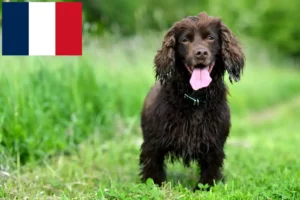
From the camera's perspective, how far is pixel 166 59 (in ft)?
17.2

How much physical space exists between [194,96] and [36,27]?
1.86 metres

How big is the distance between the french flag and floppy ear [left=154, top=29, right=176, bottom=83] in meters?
1.17

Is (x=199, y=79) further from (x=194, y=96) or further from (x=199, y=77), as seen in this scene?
(x=194, y=96)

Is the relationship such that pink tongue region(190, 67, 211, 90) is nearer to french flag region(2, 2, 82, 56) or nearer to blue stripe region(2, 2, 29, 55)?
french flag region(2, 2, 82, 56)

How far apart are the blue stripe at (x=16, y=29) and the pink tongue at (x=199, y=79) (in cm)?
190

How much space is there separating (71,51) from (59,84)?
238 centimetres

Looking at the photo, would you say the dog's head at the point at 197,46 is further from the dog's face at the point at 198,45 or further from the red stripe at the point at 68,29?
the red stripe at the point at 68,29

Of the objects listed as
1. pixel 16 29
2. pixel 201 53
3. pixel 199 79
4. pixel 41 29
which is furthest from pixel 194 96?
pixel 16 29

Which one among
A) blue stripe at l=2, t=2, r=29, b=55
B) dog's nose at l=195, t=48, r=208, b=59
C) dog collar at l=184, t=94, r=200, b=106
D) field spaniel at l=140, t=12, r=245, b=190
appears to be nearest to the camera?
dog's nose at l=195, t=48, r=208, b=59

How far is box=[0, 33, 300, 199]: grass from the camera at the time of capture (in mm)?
5031

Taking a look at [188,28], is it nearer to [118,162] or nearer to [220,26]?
[220,26]

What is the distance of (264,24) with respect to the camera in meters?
36.9

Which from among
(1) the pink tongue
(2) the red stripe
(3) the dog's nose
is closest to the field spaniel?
(1) the pink tongue

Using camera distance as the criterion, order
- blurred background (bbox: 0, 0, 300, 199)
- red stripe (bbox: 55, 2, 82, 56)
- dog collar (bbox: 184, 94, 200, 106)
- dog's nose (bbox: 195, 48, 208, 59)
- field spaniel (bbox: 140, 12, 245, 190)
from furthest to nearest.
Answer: blurred background (bbox: 0, 0, 300, 199), red stripe (bbox: 55, 2, 82, 56), dog collar (bbox: 184, 94, 200, 106), field spaniel (bbox: 140, 12, 245, 190), dog's nose (bbox: 195, 48, 208, 59)
